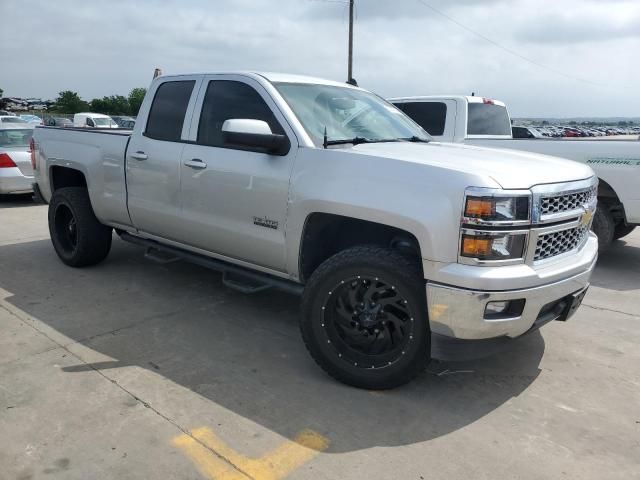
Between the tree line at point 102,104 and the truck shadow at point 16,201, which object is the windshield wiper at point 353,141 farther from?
the tree line at point 102,104

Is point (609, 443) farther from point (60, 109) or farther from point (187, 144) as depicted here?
point (60, 109)

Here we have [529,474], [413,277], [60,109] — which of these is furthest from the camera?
[60,109]

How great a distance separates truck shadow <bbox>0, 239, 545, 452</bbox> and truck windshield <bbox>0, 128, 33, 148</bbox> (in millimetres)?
5403

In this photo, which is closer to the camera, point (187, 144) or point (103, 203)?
point (187, 144)

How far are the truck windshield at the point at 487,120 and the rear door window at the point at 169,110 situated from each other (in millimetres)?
4630

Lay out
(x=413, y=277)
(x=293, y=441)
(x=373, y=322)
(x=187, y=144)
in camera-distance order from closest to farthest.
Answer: (x=293, y=441) → (x=413, y=277) → (x=373, y=322) → (x=187, y=144)

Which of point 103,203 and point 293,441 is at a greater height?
point 103,203

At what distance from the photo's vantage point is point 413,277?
122 inches

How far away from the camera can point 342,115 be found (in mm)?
4078

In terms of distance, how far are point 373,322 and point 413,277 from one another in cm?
42

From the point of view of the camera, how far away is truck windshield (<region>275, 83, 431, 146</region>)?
3842 mm

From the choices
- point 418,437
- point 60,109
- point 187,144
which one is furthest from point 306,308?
point 60,109

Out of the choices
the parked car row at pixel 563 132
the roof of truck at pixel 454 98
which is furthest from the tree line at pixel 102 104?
the roof of truck at pixel 454 98

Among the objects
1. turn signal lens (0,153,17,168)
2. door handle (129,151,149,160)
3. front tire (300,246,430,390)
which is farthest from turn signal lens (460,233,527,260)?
turn signal lens (0,153,17,168)
